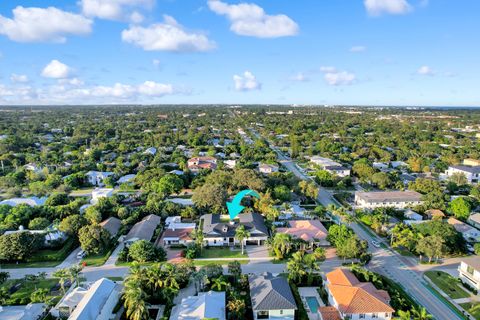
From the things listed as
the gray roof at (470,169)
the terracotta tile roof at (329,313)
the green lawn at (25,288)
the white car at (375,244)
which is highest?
the gray roof at (470,169)

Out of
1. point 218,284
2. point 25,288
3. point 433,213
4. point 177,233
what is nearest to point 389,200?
point 433,213

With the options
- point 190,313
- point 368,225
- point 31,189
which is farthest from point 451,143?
point 31,189

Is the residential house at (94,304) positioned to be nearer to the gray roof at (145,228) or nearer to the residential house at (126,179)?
the gray roof at (145,228)

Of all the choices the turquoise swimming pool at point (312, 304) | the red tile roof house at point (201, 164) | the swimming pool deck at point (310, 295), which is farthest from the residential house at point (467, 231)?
the red tile roof house at point (201, 164)

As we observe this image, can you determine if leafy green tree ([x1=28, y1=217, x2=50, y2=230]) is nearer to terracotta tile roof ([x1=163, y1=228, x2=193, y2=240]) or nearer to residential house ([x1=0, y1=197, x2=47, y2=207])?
residential house ([x1=0, y1=197, x2=47, y2=207])

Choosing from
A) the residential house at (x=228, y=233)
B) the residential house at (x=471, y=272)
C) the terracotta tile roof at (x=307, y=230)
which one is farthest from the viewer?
the residential house at (x=228, y=233)
